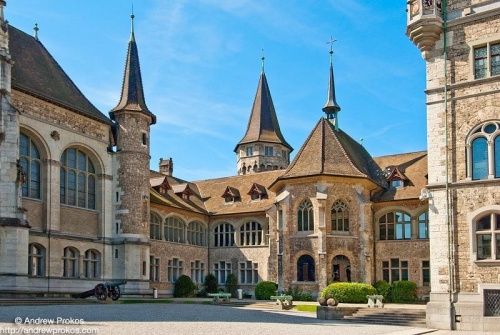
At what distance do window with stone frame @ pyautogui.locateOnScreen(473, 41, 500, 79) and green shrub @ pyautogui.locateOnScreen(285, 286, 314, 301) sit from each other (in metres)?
19.0

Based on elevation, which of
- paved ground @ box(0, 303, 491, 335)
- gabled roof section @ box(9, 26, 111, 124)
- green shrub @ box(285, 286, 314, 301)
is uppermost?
gabled roof section @ box(9, 26, 111, 124)

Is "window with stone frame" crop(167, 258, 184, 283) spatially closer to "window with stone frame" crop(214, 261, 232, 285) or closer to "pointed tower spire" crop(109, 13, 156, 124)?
"window with stone frame" crop(214, 261, 232, 285)

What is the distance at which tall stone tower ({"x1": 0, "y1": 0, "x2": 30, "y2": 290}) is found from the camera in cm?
3138

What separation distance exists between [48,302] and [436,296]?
16357 mm

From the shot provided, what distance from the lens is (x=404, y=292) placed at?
39250 millimetres

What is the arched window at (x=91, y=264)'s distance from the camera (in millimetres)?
38713

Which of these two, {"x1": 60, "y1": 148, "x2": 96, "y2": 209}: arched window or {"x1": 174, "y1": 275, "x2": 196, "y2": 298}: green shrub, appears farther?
{"x1": 174, "y1": 275, "x2": 196, "y2": 298}: green shrub

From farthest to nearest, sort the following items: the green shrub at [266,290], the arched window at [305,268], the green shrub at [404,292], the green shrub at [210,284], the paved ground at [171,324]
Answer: the green shrub at [210,284]
the green shrub at [266,290]
the arched window at [305,268]
the green shrub at [404,292]
the paved ground at [171,324]

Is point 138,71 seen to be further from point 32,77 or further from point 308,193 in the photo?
point 308,193

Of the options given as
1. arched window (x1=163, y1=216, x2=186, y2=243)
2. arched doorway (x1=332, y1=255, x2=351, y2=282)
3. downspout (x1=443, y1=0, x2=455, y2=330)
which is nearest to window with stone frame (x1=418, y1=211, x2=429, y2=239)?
arched doorway (x1=332, y1=255, x2=351, y2=282)

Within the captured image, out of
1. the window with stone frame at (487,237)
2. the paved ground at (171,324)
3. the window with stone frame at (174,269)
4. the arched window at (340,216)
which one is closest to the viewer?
the paved ground at (171,324)

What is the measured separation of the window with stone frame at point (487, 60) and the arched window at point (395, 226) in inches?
748

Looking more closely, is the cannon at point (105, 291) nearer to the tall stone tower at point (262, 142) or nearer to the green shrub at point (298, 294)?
the green shrub at point (298, 294)

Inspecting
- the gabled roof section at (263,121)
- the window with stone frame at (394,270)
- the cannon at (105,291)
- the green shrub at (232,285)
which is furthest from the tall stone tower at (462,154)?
the gabled roof section at (263,121)
